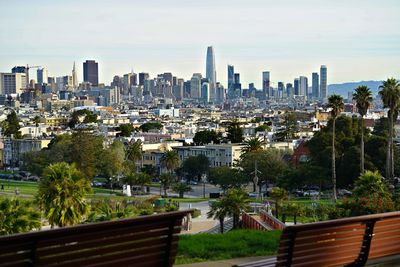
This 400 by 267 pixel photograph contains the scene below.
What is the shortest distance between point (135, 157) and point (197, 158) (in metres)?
8.08

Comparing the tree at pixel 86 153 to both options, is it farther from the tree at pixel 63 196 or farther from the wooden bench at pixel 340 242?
the wooden bench at pixel 340 242

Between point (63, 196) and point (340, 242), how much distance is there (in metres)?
17.2

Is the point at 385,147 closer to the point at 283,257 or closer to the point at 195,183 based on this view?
the point at 195,183

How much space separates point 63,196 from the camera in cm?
2270

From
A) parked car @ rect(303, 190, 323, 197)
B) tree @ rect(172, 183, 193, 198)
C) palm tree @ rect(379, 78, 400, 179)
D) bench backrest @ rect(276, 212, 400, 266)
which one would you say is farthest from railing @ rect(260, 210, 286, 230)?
tree @ rect(172, 183, 193, 198)

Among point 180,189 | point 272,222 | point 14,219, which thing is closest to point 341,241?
point 272,222

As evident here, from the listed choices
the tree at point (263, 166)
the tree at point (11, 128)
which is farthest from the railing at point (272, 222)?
the tree at point (11, 128)

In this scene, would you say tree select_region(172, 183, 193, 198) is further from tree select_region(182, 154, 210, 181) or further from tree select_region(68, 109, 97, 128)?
tree select_region(68, 109, 97, 128)

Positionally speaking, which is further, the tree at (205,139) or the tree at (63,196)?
the tree at (205,139)

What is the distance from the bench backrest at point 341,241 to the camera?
5840mm

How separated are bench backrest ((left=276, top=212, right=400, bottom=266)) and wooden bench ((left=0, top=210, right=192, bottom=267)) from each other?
2.92 ft

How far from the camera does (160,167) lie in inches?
2985

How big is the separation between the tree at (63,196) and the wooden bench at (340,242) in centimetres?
1563

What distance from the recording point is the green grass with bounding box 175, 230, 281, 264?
862 cm
